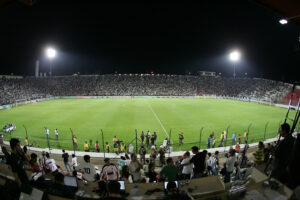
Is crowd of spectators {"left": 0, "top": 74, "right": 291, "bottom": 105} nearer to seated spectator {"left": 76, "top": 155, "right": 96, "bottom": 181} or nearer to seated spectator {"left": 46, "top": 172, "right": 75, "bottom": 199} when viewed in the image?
seated spectator {"left": 76, "top": 155, "right": 96, "bottom": 181}

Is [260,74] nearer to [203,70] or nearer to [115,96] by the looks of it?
[203,70]

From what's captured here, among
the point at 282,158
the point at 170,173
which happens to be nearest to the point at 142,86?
the point at 170,173

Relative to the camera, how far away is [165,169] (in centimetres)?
526

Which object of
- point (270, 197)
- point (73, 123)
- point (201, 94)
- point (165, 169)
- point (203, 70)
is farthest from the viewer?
point (203, 70)

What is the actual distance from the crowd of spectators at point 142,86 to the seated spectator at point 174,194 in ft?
186

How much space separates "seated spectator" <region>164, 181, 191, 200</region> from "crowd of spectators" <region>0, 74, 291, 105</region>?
5659cm

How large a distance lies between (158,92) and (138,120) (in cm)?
4610

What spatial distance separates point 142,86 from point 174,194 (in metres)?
71.2

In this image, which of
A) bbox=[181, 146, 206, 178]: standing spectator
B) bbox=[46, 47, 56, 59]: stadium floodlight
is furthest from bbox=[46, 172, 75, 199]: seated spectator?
bbox=[46, 47, 56, 59]: stadium floodlight

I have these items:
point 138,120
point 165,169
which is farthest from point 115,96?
point 165,169

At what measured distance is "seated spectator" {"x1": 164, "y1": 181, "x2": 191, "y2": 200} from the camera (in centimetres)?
368

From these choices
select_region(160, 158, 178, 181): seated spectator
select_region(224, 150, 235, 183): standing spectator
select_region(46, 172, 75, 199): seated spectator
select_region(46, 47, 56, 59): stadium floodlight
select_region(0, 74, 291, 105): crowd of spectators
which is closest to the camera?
select_region(46, 172, 75, 199): seated spectator

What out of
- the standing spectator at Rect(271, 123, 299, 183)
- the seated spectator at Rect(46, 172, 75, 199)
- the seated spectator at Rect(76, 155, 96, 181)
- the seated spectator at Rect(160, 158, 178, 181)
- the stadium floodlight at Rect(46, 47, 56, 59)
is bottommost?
the seated spectator at Rect(76, 155, 96, 181)

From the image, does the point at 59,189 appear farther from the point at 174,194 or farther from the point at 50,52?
the point at 50,52
